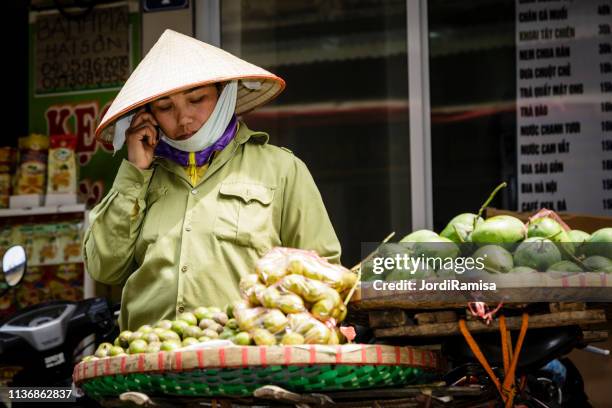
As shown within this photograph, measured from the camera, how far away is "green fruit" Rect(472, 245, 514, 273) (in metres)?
2.11

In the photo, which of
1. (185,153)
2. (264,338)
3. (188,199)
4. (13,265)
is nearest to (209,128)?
(185,153)

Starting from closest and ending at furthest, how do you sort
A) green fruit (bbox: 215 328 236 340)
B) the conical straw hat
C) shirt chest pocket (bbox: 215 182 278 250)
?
green fruit (bbox: 215 328 236 340) → the conical straw hat → shirt chest pocket (bbox: 215 182 278 250)

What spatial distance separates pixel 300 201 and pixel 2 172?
3125 mm

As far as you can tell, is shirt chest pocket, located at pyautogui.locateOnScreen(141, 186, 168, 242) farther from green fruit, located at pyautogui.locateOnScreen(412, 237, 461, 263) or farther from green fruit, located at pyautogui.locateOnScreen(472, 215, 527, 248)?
green fruit, located at pyautogui.locateOnScreen(472, 215, 527, 248)

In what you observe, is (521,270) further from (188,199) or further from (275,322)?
(188,199)

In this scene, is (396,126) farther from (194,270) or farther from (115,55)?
(194,270)

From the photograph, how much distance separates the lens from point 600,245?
A: 7.22 ft

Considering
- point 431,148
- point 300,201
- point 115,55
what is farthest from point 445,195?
point 300,201

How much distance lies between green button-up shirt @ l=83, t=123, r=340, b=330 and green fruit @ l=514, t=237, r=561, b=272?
2.09 feet

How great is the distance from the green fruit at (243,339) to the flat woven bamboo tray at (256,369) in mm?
92

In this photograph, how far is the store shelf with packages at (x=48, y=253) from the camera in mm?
5238

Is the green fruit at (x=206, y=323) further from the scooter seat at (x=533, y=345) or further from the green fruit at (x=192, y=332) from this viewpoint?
the scooter seat at (x=533, y=345)

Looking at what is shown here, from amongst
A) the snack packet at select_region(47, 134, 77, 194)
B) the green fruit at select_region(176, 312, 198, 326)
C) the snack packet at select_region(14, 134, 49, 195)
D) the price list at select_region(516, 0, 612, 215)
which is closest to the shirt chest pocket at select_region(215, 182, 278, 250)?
the green fruit at select_region(176, 312, 198, 326)

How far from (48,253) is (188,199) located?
2.79 metres
